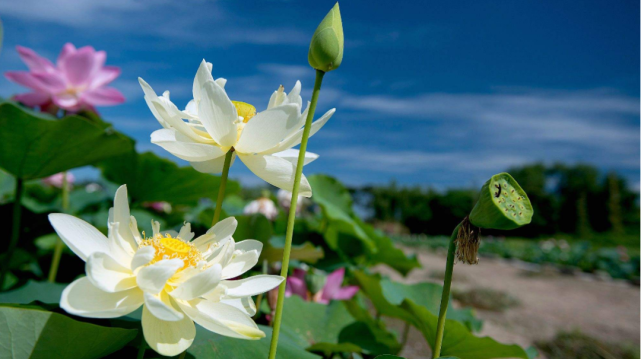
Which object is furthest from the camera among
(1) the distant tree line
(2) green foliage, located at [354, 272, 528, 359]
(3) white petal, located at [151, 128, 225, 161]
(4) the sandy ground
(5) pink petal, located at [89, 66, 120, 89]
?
(1) the distant tree line

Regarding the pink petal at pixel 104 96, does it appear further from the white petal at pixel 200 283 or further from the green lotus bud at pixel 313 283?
the white petal at pixel 200 283

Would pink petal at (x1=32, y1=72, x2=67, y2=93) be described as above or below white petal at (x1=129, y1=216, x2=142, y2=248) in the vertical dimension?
above

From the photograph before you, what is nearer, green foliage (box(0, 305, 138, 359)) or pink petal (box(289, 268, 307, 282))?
green foliage (box(0, 305, 138, 359))

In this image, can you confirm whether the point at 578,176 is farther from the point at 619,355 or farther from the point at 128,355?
the point at 128,355

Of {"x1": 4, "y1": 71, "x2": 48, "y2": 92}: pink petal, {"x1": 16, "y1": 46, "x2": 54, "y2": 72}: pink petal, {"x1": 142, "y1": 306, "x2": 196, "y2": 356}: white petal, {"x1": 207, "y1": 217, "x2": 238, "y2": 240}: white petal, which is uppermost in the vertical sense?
{"x1": 16, "y1": 46, "x2": 54, "y2": 72}: pink petal

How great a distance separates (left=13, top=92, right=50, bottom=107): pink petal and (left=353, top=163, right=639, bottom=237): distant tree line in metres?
18.0

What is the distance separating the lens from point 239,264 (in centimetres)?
44

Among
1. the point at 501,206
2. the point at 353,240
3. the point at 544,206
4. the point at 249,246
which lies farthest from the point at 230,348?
the point at 544,206

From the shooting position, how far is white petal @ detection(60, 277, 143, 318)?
1.15 feet

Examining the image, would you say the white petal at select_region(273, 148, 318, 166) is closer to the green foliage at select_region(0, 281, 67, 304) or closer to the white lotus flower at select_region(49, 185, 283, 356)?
the white lotus flower at select_region(49, 185, 283, 356)

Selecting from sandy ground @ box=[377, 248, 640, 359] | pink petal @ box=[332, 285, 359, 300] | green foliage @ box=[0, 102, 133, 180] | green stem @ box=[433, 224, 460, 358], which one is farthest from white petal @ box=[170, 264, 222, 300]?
sandy ground @ box=[377, 248, 640, 359]

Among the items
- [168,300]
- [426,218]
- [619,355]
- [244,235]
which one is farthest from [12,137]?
[426,218]

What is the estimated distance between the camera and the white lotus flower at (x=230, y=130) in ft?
1.39

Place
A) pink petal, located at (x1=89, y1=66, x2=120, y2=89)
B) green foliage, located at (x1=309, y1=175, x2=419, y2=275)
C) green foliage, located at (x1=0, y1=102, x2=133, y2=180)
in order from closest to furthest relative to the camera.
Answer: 1. green foliage, located at (x1=0, y1=102, x2=133, y2=180)
2. pink petal, located at (x1=89, y1=66, x2=120, y2=89)
3. green foliage, located at (x1=309, y1=175, x2=419, y2=275)
